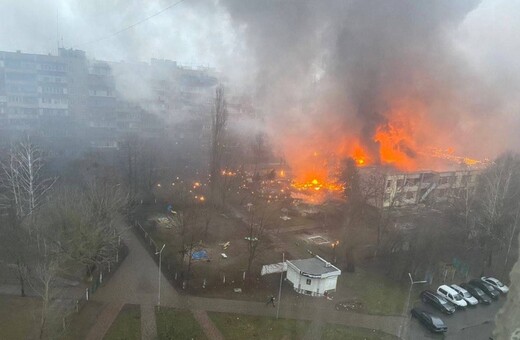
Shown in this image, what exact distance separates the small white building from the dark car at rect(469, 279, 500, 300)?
17.5ft

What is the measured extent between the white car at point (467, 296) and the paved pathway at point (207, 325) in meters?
8.45

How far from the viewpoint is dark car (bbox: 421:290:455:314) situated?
42.1ft

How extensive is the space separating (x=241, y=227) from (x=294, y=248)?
3.29 meters

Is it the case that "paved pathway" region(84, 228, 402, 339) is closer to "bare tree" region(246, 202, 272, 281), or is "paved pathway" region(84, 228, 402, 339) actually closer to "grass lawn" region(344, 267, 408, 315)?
"grass lawn" region(344, 267, 408, 315)

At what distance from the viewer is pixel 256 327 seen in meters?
11.2

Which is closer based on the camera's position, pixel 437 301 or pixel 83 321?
pixel 83 321

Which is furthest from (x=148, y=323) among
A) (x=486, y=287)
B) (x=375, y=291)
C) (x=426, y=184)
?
(x=426, y=184)

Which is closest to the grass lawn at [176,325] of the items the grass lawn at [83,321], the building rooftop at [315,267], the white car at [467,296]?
the grass lawn at [83,321]

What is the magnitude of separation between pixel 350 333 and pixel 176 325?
4.80m

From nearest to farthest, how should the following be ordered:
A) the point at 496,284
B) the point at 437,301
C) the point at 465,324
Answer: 1. the point at 465,324
2. the point at 437,301
3. the point at 496,284

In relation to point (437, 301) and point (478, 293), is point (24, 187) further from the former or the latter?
point (478, 293)

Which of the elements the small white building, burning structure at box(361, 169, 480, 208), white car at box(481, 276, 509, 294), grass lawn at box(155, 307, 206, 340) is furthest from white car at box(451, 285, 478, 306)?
burning structure at box(361, 169, 480, 208)

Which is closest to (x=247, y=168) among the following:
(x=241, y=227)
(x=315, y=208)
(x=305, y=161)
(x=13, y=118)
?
(x=305, y=161)

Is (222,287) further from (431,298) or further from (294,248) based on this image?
(431,298)
